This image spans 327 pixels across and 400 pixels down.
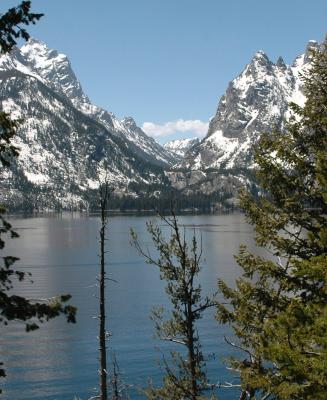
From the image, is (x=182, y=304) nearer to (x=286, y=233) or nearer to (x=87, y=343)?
(x=286, y=233)

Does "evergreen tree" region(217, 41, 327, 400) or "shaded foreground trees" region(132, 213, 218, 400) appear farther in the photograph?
"shaded foreground trees" region(132, 213, 218, 400)

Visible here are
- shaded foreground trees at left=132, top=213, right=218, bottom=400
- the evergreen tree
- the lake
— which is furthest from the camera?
the lake

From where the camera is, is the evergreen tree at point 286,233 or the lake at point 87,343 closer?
the evergreen tree at point 286,233

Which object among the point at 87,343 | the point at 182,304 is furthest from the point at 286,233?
the point at 87,343

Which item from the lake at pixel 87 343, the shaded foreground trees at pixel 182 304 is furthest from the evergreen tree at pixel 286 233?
the lake at pixel 87 343

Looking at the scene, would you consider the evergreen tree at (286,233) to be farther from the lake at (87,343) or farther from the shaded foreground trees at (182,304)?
the lake at (87,343)

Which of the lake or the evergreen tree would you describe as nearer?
the evergreen tree

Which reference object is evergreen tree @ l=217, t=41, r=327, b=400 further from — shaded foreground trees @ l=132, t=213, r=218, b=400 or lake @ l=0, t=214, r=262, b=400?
lake @ l=0, t=214, r=262, b=400

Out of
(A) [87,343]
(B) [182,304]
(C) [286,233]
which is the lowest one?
(A) [87,343]

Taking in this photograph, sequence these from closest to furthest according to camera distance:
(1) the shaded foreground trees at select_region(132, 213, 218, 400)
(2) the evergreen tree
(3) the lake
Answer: (2) the evergreen tree
(1) the shaded foreground trees at select_region(132, 213, 218, 400)
(3) the lake

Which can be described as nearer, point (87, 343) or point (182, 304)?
point (182, 304)

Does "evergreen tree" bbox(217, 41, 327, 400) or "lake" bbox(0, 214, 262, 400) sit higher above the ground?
"evergreen tree" bbox(217, 41, 327, 400)

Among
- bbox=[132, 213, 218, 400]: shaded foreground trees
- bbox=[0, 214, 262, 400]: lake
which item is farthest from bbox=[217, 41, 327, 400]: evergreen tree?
bbox=[0, 214, 262, 400]: lake

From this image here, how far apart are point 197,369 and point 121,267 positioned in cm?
14580
